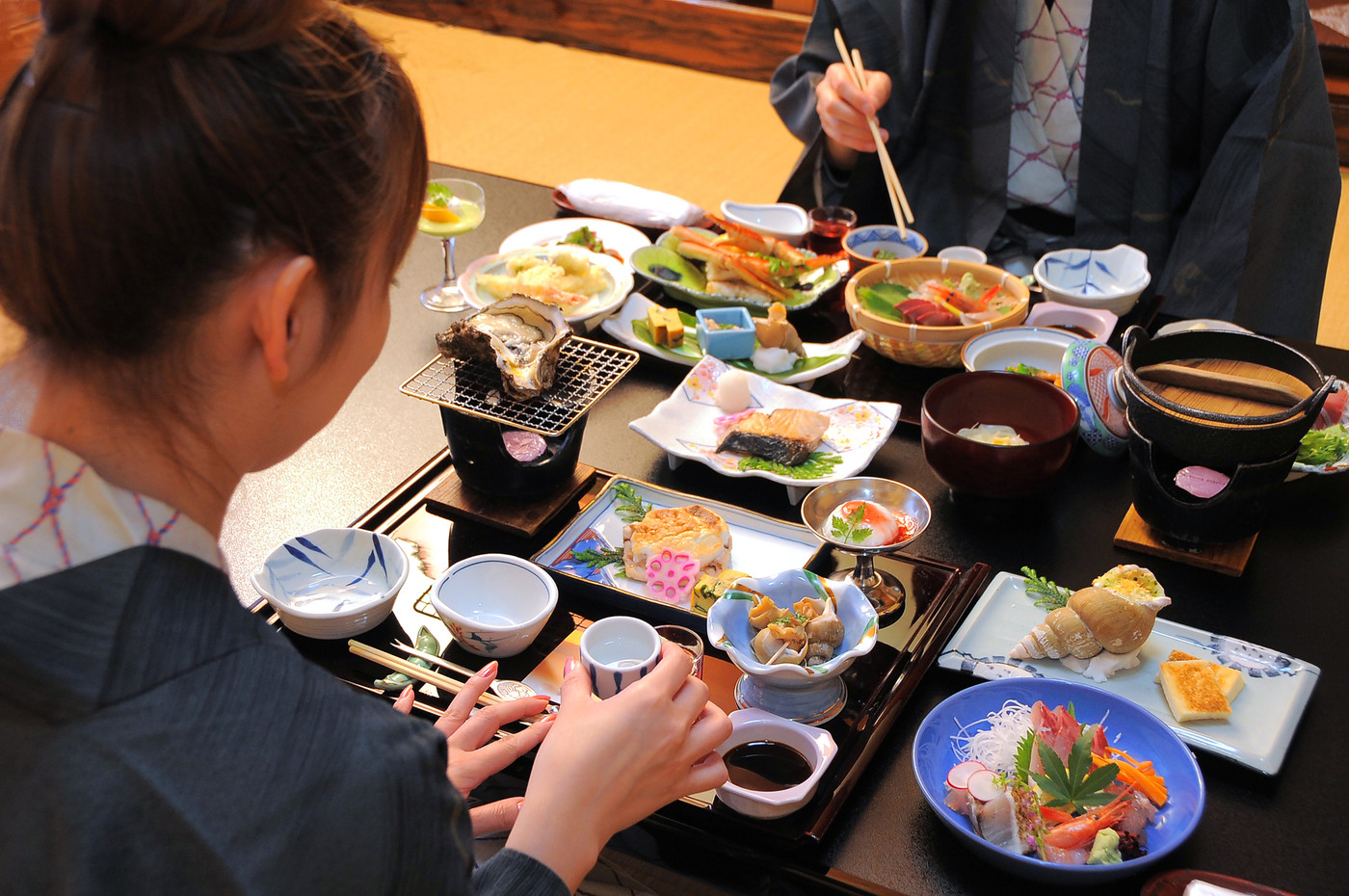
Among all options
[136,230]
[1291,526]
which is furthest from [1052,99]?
[136,230]

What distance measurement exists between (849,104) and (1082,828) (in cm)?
183

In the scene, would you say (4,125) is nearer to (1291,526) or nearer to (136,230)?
(136,230)

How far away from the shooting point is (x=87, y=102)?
71 centimetres

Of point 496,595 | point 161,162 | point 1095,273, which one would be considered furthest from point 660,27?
point 161,162

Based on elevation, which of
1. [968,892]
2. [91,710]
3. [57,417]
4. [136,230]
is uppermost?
[136,230]

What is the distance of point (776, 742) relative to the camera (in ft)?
3.94

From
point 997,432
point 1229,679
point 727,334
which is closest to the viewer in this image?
point 1229,679

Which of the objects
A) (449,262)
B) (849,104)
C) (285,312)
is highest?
(285,312)

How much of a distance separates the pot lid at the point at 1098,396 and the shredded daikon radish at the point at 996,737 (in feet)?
2.09

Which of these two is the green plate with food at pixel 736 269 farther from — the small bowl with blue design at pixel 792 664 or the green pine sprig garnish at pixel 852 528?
the small bowl with blue design at pixel 792 664

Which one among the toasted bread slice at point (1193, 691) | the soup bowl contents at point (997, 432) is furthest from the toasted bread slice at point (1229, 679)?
the soup bowl contents at point (997, 432)

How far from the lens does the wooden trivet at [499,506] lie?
159 cm

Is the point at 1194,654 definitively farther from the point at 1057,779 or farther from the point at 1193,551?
the point at 1057,779

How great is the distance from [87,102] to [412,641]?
851 millimetres
